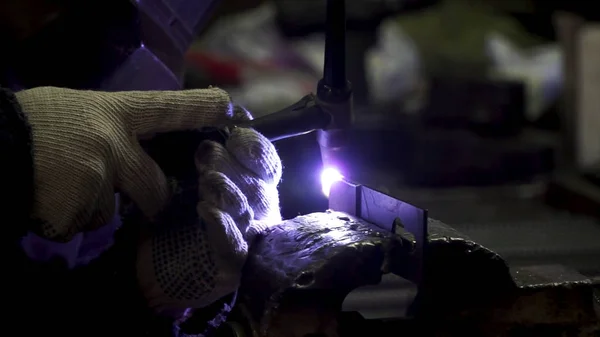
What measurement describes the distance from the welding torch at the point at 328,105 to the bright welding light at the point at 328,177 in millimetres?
92

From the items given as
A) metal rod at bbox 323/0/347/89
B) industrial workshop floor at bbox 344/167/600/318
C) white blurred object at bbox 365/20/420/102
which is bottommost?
industrial workshop floor at bbox 344/167/600/318

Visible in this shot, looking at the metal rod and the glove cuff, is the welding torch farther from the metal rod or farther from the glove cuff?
the glove cuff

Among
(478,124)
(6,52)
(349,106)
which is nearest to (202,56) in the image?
(478,124)

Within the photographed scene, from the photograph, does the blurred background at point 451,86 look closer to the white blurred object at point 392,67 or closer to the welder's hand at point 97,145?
the white blurred object at point 392,67

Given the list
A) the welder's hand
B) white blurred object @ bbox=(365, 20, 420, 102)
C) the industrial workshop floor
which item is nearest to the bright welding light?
the industrial workshop floor

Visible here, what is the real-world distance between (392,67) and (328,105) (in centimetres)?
282

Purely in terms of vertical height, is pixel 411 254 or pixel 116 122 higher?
pixel 116 122

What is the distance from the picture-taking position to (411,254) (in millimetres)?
815

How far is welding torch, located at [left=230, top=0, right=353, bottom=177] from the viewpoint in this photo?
3.10 ft

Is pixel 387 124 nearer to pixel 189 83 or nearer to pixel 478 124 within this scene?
pixel 478 124

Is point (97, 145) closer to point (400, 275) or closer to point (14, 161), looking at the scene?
point (14, 161)

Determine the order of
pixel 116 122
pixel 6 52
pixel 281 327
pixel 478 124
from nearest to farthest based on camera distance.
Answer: pixel 281 327
pixel 116 122
pixel 6 52
pixel 478 124

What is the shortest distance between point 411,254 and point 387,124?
2.70 metres

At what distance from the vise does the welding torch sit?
0.41ft
